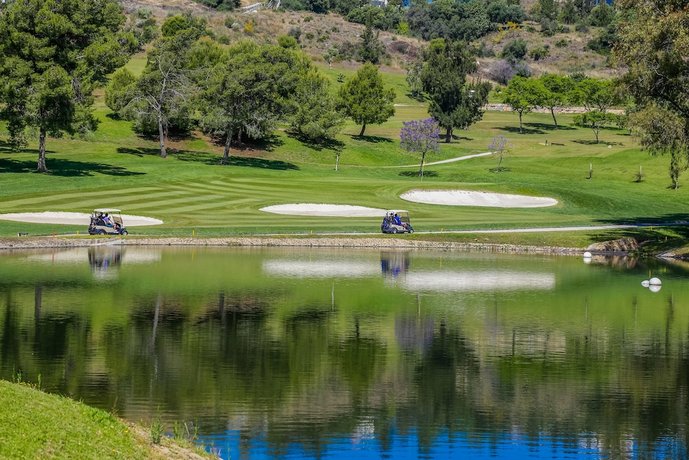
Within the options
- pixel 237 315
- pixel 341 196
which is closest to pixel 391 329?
pixel 237 315

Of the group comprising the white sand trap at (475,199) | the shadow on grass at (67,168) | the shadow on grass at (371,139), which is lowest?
the white sand trap at (475,199)

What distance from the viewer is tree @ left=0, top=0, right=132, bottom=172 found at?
292ft

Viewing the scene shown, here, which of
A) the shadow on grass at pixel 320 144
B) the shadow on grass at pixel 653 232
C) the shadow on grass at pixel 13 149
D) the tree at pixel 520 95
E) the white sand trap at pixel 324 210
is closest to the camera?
the shadow on grass at pixel 653 232

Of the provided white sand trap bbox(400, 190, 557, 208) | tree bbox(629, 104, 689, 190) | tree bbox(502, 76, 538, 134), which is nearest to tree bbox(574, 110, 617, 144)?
tree bbox(502, 76, 538, 134)

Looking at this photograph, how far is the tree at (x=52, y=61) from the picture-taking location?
8906 cm

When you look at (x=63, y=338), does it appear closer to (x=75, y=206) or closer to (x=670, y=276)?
(x=670, y=276)

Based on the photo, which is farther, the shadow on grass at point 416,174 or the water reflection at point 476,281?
the shadow on grass at point 416,174

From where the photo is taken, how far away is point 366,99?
13838 centimetres

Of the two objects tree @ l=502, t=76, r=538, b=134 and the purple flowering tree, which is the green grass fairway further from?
tree @ l=502, t=76, r=538, b=134

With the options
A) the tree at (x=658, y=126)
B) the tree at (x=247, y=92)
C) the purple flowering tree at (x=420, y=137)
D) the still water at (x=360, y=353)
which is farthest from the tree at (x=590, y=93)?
the still water at (x=360, y=353)

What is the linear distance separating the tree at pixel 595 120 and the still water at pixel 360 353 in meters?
99.0

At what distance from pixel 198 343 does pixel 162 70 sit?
80.5 meters

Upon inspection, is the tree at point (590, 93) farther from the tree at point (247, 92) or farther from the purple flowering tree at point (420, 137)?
the tree at point (247, 92)

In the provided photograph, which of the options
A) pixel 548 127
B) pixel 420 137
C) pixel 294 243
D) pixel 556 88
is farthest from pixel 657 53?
pixel 556 88
